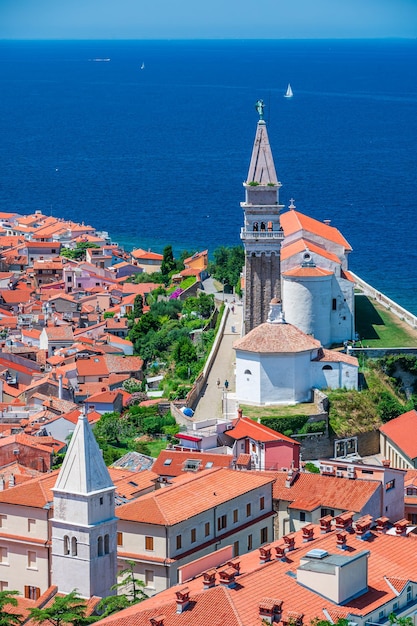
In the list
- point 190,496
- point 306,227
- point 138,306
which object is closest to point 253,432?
point 190,496

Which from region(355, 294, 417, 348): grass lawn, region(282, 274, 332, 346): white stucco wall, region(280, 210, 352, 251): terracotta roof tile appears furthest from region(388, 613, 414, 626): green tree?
region(280, 210, 352, 251): terracotta roof tile

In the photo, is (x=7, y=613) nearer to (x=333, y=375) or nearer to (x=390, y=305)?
(x=333, y=375)

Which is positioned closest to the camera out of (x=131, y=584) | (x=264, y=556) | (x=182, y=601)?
(x=182, y=601)

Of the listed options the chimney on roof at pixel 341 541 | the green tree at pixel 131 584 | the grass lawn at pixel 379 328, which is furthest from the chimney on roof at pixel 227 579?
the grass lawn at pixel 379 328

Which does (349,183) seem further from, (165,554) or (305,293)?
(165,554)

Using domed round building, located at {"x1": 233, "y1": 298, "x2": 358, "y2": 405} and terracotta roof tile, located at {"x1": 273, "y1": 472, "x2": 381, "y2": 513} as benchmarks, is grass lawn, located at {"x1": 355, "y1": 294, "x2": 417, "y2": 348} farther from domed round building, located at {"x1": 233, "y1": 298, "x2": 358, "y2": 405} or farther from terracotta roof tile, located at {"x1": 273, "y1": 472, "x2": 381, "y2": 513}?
terracotta roof tile, located at {"x1": 273, "y1": 472, "x2": 381, "y2": 513}

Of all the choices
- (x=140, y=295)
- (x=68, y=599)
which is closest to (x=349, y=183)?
(x=140, y=295)

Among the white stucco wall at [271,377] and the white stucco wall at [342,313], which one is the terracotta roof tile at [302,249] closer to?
the white stucco wall at [342,313]
